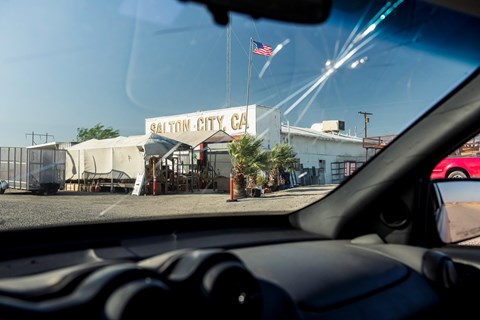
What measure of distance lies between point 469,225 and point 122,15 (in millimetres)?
2864

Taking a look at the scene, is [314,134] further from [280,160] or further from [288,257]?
[288,257]

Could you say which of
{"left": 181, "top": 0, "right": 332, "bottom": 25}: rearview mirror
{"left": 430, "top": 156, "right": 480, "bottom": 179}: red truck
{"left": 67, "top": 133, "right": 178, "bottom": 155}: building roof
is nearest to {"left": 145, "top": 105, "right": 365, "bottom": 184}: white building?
{"left": 67, "top": 133, "right": 178, "bottom": 155}: building roof

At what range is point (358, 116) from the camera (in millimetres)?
3217

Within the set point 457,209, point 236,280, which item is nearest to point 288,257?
point 236,280

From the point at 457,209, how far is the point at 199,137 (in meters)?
2.04

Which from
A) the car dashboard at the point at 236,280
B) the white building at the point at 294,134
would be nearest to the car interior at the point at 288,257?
the car dashboard at the point at 236,280

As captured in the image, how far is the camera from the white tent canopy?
289 centimetres

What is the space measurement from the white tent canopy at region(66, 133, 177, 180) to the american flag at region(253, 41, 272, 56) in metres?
0.93

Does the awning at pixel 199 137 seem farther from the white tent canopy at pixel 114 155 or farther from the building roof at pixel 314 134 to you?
the building roof at pixel 314 134

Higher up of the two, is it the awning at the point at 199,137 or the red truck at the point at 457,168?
the awning at the point at 199,137

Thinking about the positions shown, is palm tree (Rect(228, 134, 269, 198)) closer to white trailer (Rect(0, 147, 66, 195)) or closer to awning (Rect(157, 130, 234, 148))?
A: awning (Rect(157, 130, 234, 148))

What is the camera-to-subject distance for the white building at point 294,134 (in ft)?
9.54

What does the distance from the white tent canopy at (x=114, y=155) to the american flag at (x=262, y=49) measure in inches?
36.7

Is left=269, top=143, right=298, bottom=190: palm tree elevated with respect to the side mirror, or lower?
elevated
